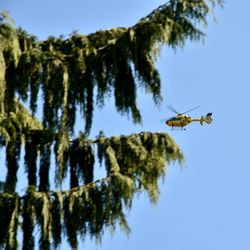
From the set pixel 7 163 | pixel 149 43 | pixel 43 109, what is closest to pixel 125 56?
pixel 149 43

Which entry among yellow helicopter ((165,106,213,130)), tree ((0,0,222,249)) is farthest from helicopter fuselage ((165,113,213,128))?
tree ((0,0,222,249))

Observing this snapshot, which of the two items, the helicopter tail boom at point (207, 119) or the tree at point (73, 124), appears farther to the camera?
the helicopter tail boom at point (207, 119)

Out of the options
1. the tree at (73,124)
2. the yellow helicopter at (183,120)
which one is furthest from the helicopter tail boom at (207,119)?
the tree at (73,124)

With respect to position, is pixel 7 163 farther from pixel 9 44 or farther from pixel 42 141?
pixel 9 44

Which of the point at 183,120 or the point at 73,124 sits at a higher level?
the point at 183,120

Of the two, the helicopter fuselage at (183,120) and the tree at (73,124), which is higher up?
the helicopter fuselage at (183,120)

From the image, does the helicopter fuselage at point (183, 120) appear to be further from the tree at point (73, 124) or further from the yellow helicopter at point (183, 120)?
the tree at point (73, 124)

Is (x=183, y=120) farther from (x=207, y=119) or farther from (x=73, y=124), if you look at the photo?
(x=73, y=124)

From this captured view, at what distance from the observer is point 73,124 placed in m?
9.70

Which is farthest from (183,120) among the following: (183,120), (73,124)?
(73,124)

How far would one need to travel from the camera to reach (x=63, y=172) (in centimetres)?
992

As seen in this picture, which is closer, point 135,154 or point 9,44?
point 9,44

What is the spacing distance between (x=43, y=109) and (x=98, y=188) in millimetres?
1014

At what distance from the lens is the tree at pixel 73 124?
29.9 feet
